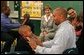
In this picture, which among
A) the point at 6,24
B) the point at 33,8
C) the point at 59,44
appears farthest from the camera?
the point at 33,8

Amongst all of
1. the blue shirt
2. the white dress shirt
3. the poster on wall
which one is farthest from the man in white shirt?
the poster on wall

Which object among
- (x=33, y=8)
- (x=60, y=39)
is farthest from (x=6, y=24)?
(x=33, y=8)

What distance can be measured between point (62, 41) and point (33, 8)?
8.37 metres

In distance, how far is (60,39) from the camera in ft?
15.6

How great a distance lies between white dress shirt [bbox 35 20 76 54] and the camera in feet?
15.6

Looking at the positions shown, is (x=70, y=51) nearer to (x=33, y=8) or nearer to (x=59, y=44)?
(x=59, y=44)

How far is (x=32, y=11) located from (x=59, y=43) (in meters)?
8.21

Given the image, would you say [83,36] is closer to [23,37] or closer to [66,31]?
[66,31]

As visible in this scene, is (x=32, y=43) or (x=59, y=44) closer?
(x=59, y=44)

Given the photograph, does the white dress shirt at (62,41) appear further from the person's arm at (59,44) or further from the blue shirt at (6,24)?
the blue shirt at (6,24)

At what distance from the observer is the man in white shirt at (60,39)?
476 cm

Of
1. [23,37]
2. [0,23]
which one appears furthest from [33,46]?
[0,23]

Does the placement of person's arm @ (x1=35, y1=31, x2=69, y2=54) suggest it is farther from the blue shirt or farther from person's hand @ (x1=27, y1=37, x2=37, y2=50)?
the blue shirt

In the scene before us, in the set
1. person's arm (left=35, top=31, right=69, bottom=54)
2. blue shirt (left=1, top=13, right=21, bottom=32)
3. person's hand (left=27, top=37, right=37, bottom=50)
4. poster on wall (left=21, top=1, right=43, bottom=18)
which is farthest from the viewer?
poster on wall (left=21, top=1, right=43, bottom=18)
